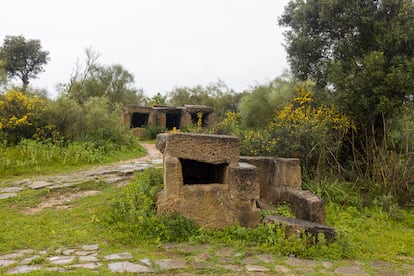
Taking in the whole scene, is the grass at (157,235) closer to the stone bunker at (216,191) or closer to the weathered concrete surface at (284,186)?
the stone bunker at (216,191)

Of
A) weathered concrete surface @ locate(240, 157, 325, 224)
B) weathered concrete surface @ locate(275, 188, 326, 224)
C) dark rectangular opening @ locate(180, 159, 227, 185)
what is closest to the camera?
weathered concrete surface @ locate(275, 188, 326, 224)

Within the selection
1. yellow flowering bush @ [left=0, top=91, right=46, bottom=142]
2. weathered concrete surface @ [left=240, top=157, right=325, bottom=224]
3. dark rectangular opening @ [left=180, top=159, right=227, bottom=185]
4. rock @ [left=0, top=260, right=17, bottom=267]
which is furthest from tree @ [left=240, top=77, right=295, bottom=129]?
rock @ [left=0, top=260, right=17, bottom=267]

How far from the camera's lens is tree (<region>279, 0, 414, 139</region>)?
798cm

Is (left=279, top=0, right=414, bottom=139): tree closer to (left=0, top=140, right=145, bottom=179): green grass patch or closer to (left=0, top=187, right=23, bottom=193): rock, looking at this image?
(left=0, top=140, right=145, bottom=179): green grass patch

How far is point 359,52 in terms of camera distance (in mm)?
8797

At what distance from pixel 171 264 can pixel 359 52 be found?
22.9 ft

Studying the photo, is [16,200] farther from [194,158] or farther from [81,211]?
[194,158]

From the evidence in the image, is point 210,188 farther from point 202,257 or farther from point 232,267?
point 232,267

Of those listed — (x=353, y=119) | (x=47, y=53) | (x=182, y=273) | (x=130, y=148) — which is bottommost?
(x=182, y=273)

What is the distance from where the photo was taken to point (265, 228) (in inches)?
199

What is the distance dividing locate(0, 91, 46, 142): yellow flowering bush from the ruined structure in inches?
225

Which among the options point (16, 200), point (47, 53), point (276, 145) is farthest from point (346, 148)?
point (47, 53)

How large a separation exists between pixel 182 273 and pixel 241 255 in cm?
86

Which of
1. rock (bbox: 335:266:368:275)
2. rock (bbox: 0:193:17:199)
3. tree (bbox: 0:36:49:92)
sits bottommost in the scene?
rock (bbox: 335:266:368:275)
